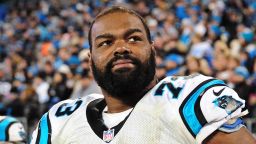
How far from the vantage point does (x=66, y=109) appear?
2.33 meters

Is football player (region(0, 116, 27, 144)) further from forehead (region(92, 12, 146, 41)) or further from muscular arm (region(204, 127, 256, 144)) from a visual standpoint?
muscular arm (region(204, 127, 256, 144))

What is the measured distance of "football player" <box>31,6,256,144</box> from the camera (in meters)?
1.88

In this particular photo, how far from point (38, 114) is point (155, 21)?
288 centimetres

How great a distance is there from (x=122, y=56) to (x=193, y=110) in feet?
1.20

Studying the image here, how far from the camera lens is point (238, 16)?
796 centimetres

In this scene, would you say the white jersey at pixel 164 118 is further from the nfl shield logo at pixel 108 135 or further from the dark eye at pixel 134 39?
the dark eye at pixel 134 39

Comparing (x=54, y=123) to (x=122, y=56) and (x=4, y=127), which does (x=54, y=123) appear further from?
(x=4, y=127)

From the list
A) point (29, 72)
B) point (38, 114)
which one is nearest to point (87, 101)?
point (38, 114)

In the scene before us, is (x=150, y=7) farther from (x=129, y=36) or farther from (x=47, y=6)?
(x=129, y=36)

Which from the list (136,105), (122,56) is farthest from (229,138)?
(122,56)

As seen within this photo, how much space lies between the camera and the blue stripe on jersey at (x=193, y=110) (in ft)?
6.18

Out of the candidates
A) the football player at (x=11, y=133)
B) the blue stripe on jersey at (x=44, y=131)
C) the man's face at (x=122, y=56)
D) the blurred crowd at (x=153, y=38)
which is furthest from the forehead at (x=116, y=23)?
the blurred crowd at (x=153, y=38)

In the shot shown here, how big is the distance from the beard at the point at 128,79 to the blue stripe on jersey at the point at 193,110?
25 centimetres

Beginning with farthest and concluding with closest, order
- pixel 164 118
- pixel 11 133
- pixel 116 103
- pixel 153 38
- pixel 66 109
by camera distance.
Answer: pixel 153 38
pixel 11 133
pixel 66 109
pixel 116 103
pixel 164 118
